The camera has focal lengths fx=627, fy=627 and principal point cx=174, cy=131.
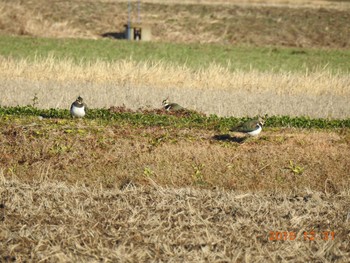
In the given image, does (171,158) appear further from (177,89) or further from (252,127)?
(177,89)

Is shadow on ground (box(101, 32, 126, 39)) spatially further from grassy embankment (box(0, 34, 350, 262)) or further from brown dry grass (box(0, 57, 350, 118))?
grassy embankment (box(0, 34, 350, 262))

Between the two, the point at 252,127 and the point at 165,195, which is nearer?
the point at 165,195

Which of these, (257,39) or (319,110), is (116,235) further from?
(257,39)

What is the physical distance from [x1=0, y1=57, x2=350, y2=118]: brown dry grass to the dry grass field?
64mm

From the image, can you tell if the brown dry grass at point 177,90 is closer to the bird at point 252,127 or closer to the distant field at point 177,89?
the distant field at point 177,89

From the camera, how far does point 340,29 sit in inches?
2254

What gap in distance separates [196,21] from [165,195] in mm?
50360

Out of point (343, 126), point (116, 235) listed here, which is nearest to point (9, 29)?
point (343, 126)

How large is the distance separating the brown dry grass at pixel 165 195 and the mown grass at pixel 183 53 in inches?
837

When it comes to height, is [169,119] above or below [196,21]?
above

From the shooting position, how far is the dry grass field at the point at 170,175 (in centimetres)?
842

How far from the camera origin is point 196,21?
2338 inches

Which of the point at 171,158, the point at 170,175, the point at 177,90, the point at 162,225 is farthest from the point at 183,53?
the point at 162,225

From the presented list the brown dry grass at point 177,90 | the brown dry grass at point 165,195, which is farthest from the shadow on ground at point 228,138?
the brown dry grass at point 177,90
